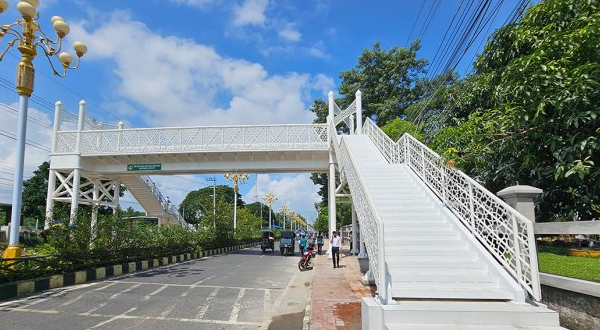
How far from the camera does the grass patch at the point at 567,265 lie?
6.55 m

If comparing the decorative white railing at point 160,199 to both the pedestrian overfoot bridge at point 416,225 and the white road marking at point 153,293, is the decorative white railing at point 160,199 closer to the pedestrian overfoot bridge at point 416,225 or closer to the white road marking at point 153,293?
the pedestrian overfoot bridge at point 416,225

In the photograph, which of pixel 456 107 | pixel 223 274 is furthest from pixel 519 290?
pixel 223 274

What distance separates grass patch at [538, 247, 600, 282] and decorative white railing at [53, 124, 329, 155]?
10486 mm

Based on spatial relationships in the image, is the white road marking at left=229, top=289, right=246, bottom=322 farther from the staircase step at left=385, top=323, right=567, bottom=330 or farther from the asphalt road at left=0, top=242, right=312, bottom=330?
the staircase step at left=385, top=323, right=567, bottom=330

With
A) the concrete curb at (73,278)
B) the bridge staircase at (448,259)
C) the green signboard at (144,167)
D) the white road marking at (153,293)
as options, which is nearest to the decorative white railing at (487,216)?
the bridge staircase at (448,259)

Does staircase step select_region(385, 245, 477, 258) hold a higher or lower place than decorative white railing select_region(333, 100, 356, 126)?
lower

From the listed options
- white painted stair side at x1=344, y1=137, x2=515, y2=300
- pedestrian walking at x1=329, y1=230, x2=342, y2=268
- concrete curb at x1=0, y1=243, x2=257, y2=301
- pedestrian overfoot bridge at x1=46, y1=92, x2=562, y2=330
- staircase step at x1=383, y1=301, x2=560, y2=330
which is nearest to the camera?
staircase step at x1=383, y1=301, x2=560, y2=330

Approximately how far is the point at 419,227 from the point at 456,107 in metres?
5.32

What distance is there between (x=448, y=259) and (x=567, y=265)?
344cm

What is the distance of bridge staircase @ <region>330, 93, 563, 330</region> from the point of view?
4746mm

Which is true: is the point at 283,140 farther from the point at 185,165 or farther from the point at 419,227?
the point at 419,227

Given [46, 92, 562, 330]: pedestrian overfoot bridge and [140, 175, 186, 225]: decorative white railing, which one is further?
[140, 175, 186, 225]: decorative white railing

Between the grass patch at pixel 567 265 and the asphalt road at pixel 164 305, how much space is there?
16.5 feet

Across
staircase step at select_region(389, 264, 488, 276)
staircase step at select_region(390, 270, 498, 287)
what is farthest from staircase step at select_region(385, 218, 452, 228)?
staircase step at select_region(390, 270, 498, 287)
